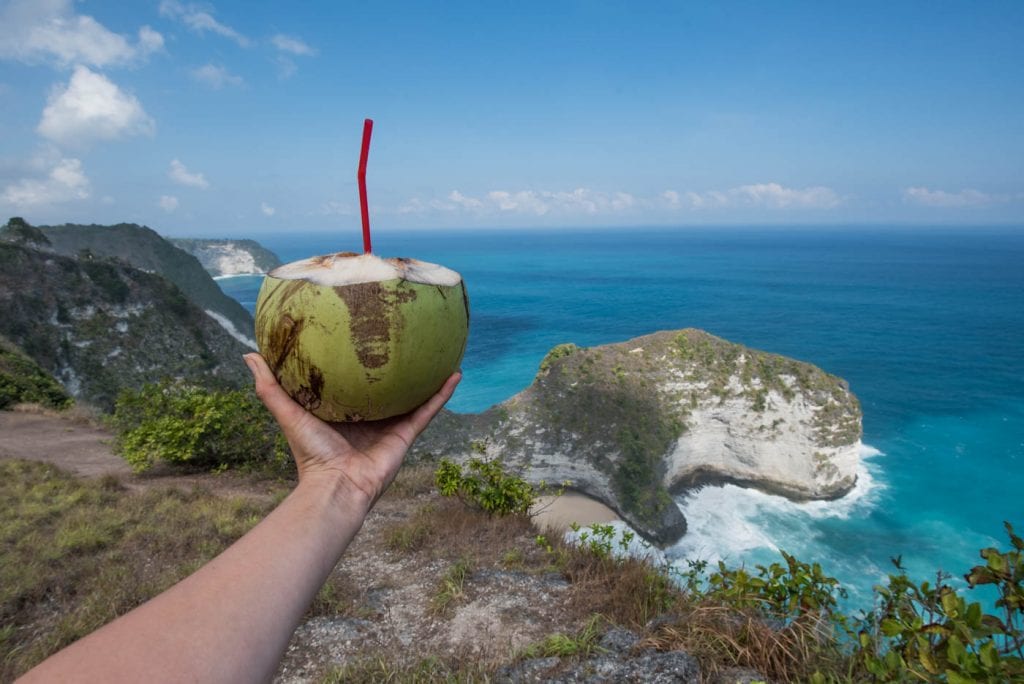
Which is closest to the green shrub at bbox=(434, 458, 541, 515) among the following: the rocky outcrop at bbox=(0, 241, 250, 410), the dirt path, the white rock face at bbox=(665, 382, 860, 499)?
the dirt path

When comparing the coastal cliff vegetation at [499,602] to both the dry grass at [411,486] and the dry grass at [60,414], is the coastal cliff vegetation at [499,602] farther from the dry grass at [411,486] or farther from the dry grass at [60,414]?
the dry grass at [60,414]

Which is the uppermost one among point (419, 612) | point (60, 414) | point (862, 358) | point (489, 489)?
point (419, 612)

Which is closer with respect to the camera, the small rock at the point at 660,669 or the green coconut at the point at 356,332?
the green coconut at the point at 356,332

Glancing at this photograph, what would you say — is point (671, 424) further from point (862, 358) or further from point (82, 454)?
point (862, 358)

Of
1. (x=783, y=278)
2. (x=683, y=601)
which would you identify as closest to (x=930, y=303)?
(x=783, y=278)

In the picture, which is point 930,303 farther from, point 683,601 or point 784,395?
point 683,601

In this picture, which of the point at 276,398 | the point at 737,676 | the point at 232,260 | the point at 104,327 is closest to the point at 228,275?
the point at 232,260

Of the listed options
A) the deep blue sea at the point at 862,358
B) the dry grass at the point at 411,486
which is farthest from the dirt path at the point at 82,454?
the deep blue sea at the point at 862,358
